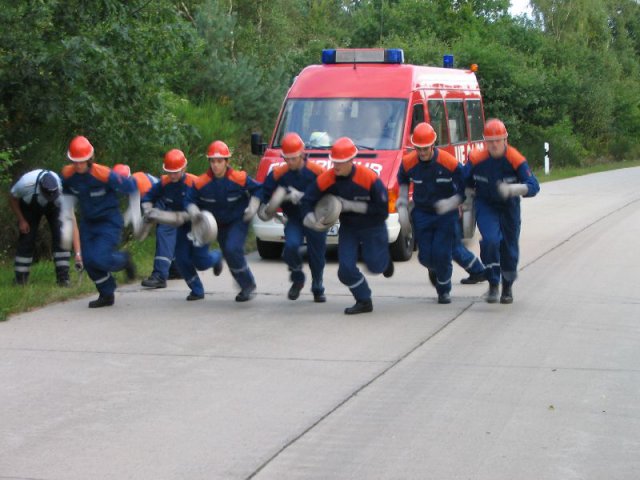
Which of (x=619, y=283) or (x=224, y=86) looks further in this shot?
(x=224, y=86)

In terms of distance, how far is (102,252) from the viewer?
1174cm

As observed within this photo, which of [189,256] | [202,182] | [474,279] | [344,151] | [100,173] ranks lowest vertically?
[474,279]

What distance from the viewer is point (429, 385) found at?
27.2ft

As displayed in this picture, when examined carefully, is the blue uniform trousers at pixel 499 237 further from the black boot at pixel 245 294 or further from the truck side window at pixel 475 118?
the truck side window at pixel 475 118

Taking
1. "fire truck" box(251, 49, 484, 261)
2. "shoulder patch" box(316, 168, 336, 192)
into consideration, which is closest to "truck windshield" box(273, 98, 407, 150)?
"fire truck" box(251, 49, 484, 261)

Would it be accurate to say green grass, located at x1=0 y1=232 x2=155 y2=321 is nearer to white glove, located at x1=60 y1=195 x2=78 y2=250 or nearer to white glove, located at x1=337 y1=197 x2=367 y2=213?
white glove, located at x1=60 y1=195 x2=78 y2=250

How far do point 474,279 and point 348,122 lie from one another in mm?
3611

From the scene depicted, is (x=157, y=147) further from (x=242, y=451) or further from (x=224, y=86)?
(x=242, y=451)

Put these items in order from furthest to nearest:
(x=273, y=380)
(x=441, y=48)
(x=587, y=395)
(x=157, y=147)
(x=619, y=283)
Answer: (x=441, y=48) → (x=157, y=147) → (x=619, y=283) → (x=273, y=380) → (x=587, y=395)

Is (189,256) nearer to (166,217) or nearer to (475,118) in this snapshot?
(166,217)

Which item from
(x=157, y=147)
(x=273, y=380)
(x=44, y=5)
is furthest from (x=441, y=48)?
(x=273, y=380)

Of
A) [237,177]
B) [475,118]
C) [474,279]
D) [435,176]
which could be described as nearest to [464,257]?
[474,279]

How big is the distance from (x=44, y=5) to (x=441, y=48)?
86.4ft

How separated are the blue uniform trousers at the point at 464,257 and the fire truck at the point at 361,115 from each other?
244cm
